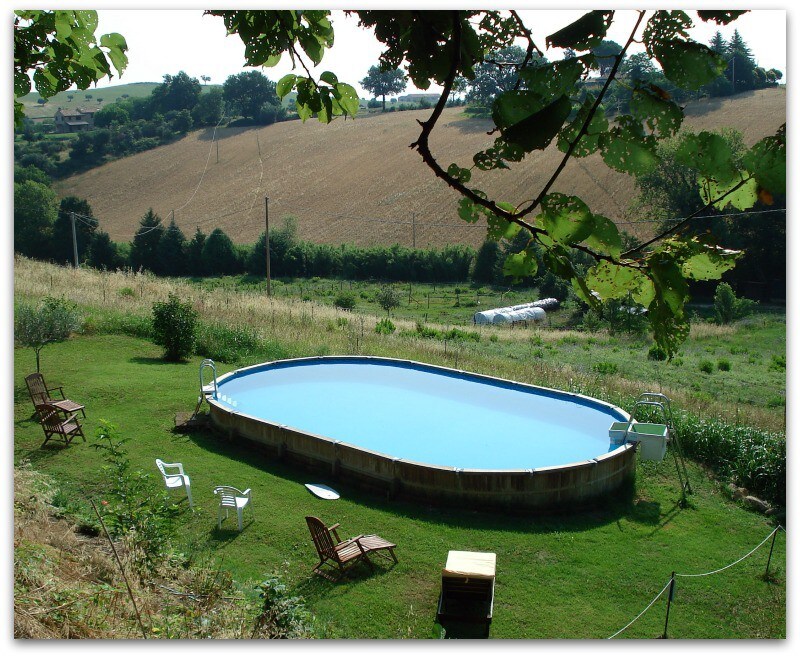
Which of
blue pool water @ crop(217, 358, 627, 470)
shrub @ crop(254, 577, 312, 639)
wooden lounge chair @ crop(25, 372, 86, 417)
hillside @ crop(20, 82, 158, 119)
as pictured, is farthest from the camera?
hillside @ crop(20, 82, 158, 119)

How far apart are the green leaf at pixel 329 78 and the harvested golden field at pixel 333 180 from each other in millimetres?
36079

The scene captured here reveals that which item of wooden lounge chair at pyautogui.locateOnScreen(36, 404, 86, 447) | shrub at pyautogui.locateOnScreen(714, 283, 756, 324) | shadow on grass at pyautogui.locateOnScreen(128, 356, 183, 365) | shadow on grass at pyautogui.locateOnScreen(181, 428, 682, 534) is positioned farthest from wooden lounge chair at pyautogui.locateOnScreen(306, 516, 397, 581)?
shrub at pyautogui.locateOnScreen(714, 283, 756, 324)

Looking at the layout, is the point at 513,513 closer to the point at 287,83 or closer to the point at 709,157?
the point at 287,83

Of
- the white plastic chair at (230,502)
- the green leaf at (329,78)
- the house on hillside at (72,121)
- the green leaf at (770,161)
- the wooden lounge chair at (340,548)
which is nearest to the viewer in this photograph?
the green leaf at (770,161)

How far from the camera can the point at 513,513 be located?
346 inches

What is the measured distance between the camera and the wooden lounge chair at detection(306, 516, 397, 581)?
700 centimetres

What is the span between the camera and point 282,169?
176ft

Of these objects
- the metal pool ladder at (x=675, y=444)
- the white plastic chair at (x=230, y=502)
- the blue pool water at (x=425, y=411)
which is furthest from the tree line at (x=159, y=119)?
the white plastic chair at (x=230, y=502)

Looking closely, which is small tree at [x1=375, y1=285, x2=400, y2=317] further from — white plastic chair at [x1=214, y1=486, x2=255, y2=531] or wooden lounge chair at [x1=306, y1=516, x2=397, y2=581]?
wooden lounge chair at [x1=306, y1=516, x2=397, y2=581]

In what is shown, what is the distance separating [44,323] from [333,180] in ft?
125

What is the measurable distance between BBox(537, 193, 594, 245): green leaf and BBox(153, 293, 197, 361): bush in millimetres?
14434

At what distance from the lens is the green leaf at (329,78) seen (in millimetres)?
2121

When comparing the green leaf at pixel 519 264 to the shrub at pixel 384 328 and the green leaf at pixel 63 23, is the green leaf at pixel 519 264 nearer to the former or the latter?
the green leaf at pixel 63 23

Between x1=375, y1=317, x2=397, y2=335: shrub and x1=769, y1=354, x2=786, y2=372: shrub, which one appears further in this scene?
x1=375, y1=317, x2=397, y2=335: shrub
